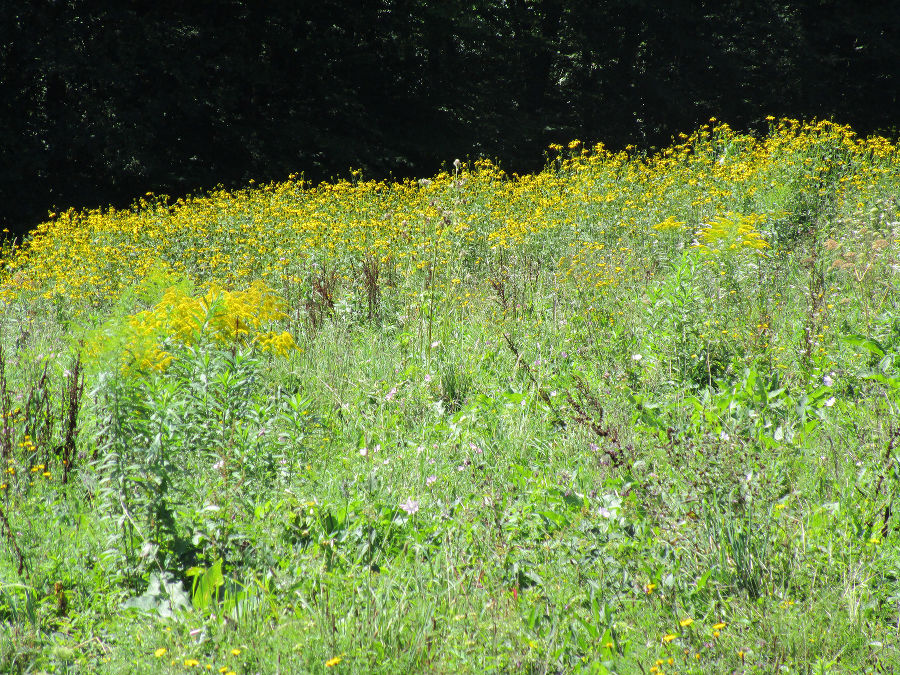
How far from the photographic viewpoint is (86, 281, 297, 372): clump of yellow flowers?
315cm

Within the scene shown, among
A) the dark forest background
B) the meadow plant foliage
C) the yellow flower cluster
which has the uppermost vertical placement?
the dark forest background

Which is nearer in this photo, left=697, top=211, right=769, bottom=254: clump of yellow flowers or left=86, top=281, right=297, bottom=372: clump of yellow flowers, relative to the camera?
left=86, top=281, right=297, bottom=372: clump of yellow flowers

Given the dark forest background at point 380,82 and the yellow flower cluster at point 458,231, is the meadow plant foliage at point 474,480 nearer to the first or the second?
the yellow flower cluster at point 458,231

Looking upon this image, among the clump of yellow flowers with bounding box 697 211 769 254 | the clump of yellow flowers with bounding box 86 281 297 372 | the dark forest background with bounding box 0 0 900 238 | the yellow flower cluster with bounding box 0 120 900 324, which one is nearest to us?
the clump of yellow flowers with bounding box 86 281 297 372

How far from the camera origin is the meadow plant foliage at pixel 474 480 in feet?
6.27

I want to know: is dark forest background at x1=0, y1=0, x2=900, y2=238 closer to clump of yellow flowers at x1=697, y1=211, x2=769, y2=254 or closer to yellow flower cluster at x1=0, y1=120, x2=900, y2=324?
yellow flower cluster at x1=0, y1=120, x2=900, y2=324

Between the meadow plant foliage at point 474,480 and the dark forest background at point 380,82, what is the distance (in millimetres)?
10594

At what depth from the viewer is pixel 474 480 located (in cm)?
279

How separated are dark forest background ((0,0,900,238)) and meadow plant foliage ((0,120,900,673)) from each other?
1059 cm

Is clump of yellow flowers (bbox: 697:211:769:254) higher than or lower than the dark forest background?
lower

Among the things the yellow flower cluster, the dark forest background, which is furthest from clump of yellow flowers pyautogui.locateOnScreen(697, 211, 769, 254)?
the dark forest background

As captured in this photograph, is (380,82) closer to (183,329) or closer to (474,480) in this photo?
(183,329)

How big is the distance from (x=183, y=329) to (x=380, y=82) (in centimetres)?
1614

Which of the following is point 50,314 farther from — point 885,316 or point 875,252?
point 875,252
